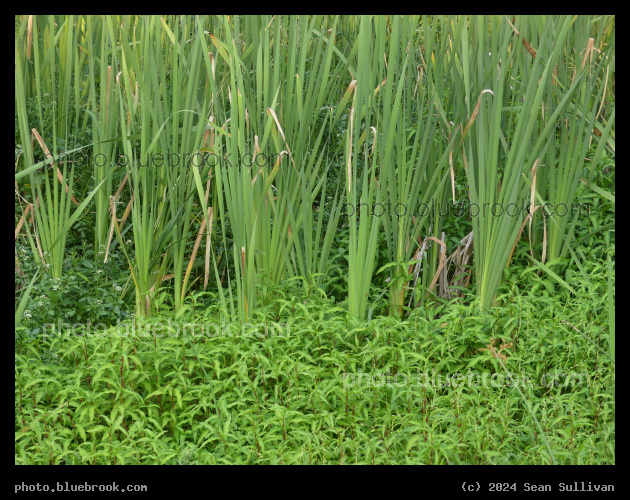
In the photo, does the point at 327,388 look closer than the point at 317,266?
Yes

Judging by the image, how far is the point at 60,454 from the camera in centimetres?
234

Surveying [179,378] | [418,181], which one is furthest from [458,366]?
[179,378]

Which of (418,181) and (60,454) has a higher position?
(418,181)

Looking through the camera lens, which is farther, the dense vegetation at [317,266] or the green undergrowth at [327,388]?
the dense vegetation at [317,266]

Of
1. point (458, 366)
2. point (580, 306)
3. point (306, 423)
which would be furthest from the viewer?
point (580, 306)

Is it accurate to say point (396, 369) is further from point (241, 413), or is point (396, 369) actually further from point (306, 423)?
point (241, 413)

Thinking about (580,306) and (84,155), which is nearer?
(580,306)

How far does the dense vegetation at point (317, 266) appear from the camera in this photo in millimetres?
2473

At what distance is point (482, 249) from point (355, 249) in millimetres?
Answer: 594

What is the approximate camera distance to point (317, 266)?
10.6 feet

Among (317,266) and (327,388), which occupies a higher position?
(317,266)

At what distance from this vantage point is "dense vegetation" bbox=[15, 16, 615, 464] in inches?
97.3

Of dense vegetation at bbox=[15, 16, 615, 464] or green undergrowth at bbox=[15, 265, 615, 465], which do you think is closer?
green undergrowth at bbox=[15, 265, 615, 465]

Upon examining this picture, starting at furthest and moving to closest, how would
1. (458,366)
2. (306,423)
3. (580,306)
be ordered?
(580,306) < (458,366) < (306,423)
